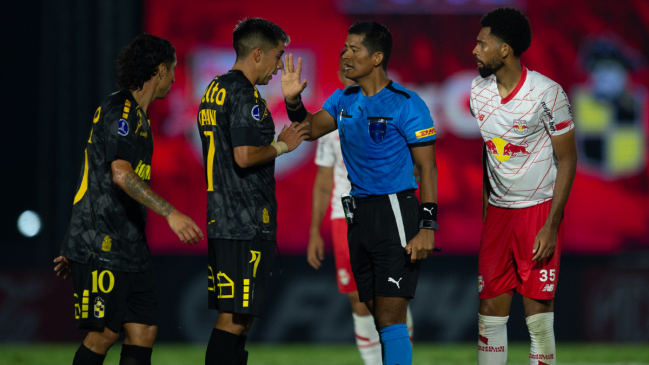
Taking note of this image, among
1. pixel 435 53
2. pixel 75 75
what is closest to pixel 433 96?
pixel 435 53

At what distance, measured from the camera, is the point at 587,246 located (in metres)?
7.97

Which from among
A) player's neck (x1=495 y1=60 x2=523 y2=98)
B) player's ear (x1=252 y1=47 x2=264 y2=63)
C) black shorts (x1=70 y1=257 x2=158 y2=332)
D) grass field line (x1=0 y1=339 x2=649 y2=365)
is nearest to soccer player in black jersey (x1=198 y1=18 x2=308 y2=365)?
player's ear (x1=252 y1=47 x2=264 y2=63)

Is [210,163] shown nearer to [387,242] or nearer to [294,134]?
[294,134]

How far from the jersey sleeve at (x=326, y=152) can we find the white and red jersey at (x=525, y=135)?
1.49m

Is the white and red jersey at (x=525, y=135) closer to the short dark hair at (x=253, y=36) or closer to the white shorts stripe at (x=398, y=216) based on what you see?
the white shorts stripe at (x=398, y=216)

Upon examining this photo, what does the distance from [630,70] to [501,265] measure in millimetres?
5101

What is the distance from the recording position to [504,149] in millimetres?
4020

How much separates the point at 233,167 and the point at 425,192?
3.31 ft

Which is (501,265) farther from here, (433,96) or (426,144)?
(433,96)

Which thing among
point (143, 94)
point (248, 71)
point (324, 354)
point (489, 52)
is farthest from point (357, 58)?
point (324, 354)

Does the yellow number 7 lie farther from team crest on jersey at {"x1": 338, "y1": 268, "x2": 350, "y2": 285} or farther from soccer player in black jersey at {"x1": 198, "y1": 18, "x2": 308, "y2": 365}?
team crest on jersey at {"x1": 338, "y1": 268, "x2": 350, "y2": 285}

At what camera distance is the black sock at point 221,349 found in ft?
11.7

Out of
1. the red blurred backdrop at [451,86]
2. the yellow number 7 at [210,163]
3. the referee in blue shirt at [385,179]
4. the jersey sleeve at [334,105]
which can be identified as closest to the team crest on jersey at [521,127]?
the referee in blue shirt at [385,179]

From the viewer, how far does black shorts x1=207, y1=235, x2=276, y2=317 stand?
360 cm
